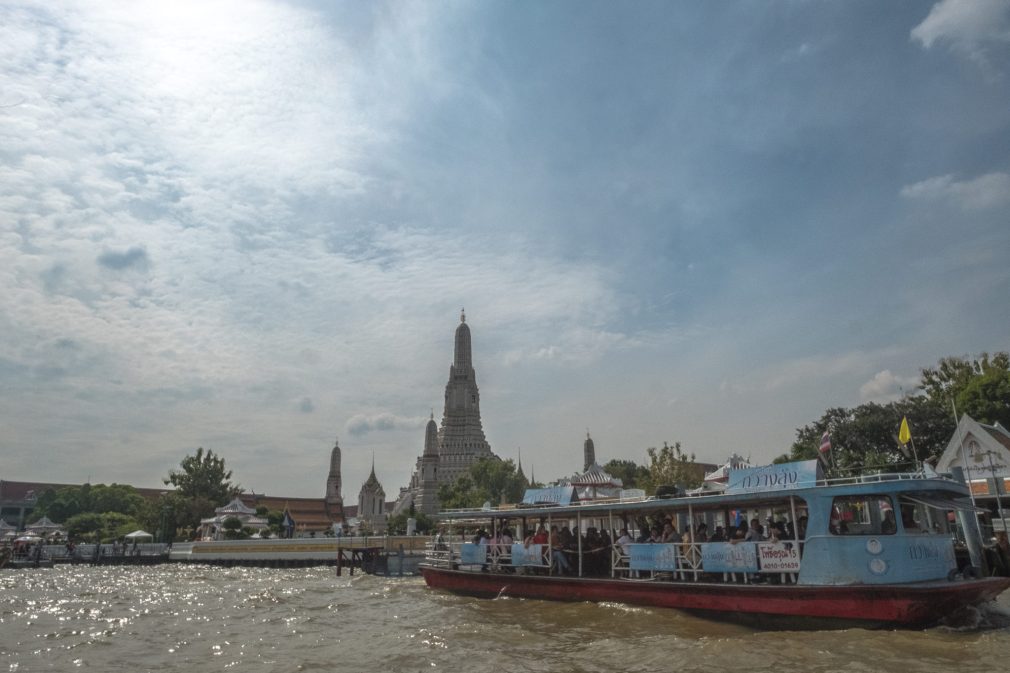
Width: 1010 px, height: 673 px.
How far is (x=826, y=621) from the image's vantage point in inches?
541

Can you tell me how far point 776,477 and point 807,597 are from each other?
2.58 metres

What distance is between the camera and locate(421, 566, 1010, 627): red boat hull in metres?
13.0

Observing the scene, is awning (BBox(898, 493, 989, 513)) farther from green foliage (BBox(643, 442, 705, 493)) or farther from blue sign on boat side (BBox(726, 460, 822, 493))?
green foliage (BBox(643, 442, 705, 493))

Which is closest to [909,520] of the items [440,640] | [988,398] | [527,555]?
[440,640]

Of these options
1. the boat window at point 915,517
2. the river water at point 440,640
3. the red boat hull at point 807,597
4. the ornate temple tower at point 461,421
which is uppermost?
the ornate temple tower at point 461,421

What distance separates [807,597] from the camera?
1402 cm

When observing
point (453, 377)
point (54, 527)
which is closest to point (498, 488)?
point (453, 377)

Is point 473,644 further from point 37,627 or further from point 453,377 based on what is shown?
point 453,377

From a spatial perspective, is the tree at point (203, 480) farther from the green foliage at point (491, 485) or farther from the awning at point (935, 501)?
the awning at point (935, 501)

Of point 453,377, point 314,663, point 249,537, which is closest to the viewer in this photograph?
point 314,663

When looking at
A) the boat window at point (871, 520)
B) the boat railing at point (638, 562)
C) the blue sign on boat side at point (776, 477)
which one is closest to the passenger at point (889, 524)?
the boat window at point (871, 520)

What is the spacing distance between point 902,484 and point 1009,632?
3.32 meters

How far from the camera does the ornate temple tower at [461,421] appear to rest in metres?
101

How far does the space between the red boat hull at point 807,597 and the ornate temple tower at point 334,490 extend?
256ft
